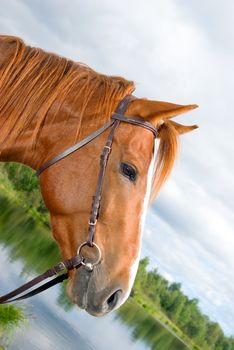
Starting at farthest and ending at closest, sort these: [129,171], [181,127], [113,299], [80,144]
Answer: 1. [181,127]
2. [80,144]
3. [129,171]
4. [113,299]

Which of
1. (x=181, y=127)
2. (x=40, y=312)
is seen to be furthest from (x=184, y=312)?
(x=181, y=127)

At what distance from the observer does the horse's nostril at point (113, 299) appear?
3.25 metres

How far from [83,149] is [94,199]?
16.4 inches

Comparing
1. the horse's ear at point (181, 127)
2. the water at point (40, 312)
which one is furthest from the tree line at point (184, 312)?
the horse's ear at point (181, 127)

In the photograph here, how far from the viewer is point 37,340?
760 inches

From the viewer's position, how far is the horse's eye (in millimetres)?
3363

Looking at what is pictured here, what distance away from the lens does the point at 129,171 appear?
337 centimetres

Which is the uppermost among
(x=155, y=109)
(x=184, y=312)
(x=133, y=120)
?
(x=155, y=109)

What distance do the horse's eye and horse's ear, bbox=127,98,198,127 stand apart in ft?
1.42

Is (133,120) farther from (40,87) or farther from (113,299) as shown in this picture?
(113,299)

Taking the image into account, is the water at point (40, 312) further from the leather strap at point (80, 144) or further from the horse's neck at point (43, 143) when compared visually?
the leather strap at point (80, 144)

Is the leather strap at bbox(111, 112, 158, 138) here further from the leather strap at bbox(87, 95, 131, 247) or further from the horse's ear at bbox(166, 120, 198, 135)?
the horse's ear at bbox(166, 120, 198, 135)

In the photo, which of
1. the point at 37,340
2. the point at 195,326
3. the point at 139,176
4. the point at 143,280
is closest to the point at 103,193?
the point at 139,176

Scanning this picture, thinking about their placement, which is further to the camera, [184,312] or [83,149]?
[184,312]
